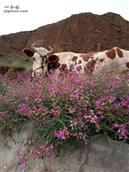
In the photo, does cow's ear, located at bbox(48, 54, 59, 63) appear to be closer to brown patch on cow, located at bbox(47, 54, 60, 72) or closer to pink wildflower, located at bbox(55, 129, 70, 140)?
brown patch on cow, located at bbox(47, 54, 60, 72)

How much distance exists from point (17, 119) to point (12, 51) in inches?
804

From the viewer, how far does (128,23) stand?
1013 inches

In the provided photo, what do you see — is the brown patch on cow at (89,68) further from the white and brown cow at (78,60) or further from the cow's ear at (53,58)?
the cow's ear at (53,58)

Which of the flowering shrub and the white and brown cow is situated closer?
the flowering shrub

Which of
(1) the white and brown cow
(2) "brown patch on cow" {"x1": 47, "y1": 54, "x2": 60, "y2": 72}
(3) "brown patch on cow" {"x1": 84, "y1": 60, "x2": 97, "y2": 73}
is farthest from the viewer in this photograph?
(2) "brown patch on cow" {"x1": 47, "y1": 54, "x2": 60, "y2": 72}

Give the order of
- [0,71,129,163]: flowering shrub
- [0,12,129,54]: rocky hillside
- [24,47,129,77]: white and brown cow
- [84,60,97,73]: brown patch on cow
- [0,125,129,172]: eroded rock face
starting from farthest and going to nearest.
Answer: [0,12,129,54]: rocky hillside → [24,47,129,77]: white and brown cow → [84,60,97,73]: brown patch on cow → [0,71,129,163]: flowering shrub → [0,125,129,172]: eroded rock face

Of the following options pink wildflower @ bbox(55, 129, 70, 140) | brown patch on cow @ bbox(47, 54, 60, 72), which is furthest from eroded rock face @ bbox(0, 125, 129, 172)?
brown patch on cow @ bbox(47, 54, 60, 72)

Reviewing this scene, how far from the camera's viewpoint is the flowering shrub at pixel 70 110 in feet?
15.1

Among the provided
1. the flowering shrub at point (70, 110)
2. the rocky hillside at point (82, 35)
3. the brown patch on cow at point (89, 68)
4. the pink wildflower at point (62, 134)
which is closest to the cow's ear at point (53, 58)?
the brown patch on cow at point (89, 68)

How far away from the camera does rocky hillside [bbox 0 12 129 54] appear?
2377 cm

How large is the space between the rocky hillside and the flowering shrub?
17.6m

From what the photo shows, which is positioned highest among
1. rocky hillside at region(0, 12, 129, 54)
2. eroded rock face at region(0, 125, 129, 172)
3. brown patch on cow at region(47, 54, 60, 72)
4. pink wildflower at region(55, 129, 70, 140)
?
rocky hillside at region(0, 12, 129, 54)

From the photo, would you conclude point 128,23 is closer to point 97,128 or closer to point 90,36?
point 90,36

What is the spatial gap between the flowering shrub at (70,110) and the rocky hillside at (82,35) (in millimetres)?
17583
